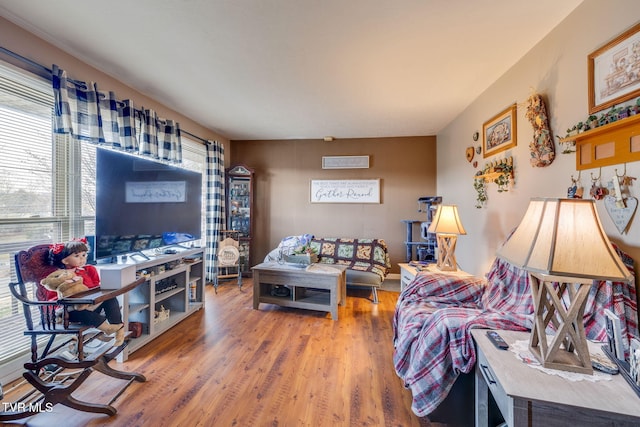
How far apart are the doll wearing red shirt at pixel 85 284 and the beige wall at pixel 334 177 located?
2.76 meters

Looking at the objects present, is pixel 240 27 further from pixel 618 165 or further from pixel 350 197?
pixel 350 197

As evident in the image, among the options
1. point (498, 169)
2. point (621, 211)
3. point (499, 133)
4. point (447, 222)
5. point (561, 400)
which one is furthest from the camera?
point (447, 222)

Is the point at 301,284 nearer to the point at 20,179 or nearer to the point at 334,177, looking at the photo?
the point at 334,177

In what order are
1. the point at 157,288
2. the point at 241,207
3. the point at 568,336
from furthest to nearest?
the point at 241,207, the point at 157,288, the point at 568,336

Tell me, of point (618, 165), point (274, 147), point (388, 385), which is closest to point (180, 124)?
point (274, 147)

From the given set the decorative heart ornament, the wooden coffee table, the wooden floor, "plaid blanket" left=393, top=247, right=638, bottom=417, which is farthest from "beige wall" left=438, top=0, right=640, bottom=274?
the wooden coffee table

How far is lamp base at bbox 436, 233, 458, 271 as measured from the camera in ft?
7.85

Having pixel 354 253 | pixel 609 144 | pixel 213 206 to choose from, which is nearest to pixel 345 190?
pixel 354 253

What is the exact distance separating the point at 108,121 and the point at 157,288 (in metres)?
1.61

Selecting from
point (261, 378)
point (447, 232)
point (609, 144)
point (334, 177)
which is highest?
point (334, 177)

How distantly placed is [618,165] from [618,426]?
1116mm

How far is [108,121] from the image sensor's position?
2211 mm

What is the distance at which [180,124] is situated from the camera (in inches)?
128

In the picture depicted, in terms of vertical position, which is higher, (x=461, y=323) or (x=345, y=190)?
(x=345, y=190)
